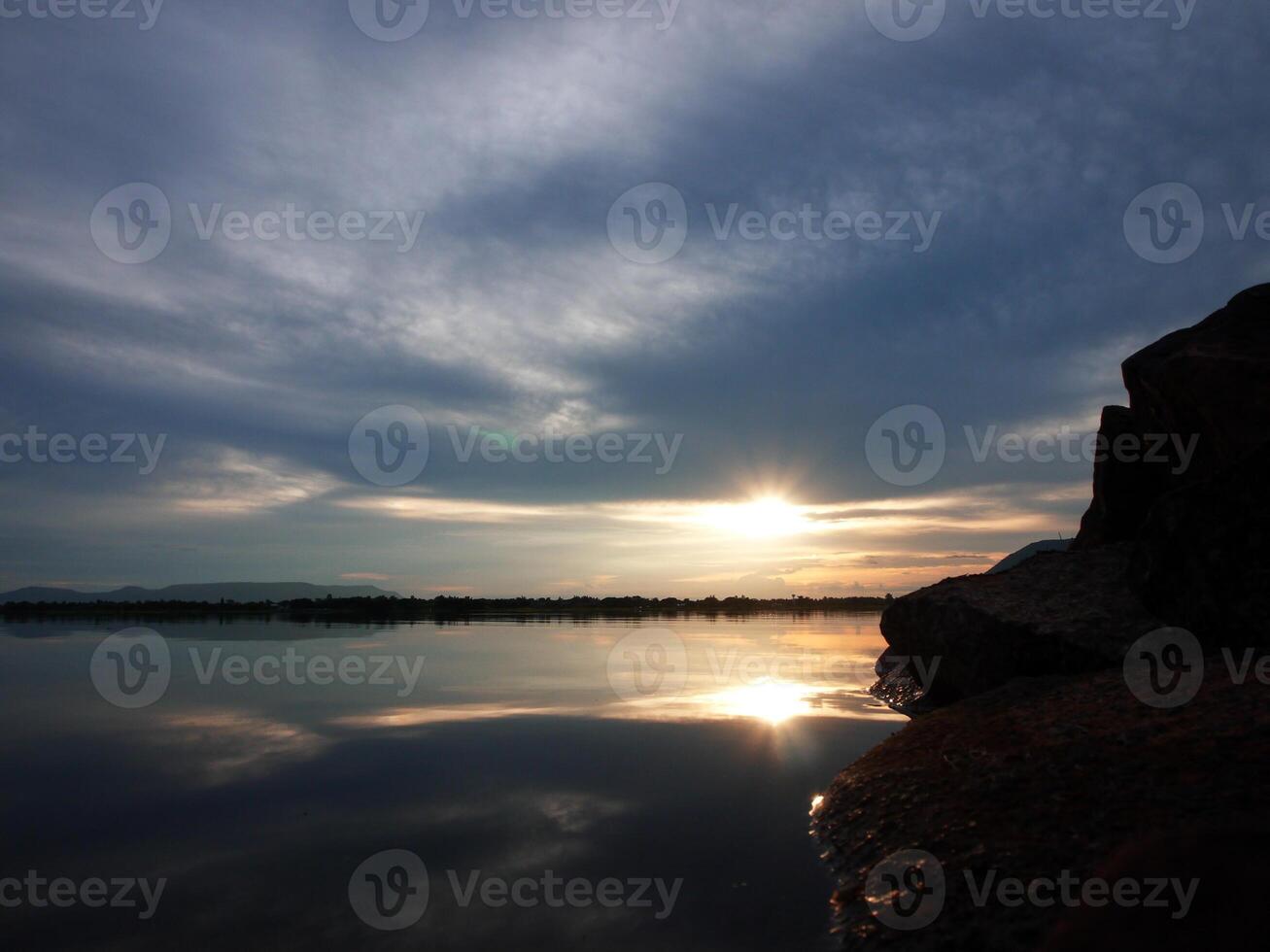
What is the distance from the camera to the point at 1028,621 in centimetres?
1520

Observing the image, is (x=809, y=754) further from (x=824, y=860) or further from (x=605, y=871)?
(x=605, y=871)

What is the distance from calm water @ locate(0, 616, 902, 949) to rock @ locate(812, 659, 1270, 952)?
1017 mm

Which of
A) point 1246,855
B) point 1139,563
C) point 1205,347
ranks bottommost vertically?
point 1246,855

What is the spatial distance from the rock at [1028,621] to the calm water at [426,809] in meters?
2.48

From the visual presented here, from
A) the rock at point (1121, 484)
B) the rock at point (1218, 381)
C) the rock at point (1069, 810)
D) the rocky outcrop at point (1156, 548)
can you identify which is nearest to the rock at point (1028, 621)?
the rocky outcrop at point (1156, 548)

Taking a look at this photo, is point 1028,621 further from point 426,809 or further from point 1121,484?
point 426,809

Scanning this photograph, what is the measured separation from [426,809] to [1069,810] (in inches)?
363

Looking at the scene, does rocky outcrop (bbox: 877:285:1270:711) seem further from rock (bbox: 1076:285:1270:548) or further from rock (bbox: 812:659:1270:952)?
rock (bbox: 812:659:1270:952)

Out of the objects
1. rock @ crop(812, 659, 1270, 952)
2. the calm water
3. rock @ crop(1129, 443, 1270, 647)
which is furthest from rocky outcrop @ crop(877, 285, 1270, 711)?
the calm water

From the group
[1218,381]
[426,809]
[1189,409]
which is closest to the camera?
[426,809]

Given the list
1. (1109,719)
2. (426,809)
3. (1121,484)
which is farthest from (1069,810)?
(1121,484)

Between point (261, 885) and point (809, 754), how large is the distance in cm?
1054

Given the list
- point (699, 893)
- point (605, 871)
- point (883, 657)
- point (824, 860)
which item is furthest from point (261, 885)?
point (883, 657)

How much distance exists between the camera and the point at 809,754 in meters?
15.2
